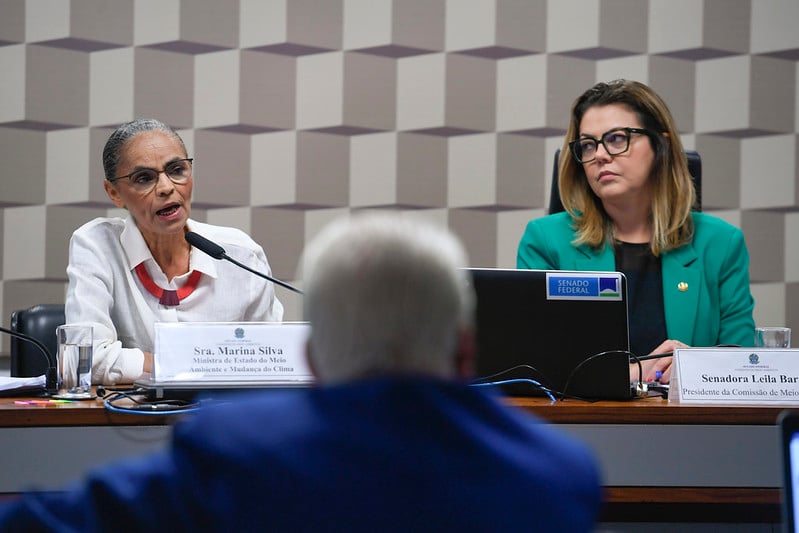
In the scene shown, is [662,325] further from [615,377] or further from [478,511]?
[478,511]

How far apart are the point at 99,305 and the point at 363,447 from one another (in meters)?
2.00

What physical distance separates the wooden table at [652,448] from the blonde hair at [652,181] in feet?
3.28

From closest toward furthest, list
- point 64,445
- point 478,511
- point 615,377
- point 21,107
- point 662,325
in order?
1. point 478,511
2. point 64,445
3. point 615,377
4. point 662,325
5. point 21,107

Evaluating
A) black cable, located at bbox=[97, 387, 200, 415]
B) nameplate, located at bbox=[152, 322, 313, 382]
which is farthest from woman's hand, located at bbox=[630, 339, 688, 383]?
black cable, located at bbox=[97, 387, 200, 415]

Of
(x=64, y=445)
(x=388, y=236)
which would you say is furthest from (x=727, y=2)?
(x=388, y=236)

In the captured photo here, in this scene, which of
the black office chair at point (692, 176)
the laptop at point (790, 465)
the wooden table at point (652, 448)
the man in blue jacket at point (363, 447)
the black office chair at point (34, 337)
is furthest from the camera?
the black office chair at point (692, 176)

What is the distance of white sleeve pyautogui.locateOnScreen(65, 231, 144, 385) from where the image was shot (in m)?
2.30

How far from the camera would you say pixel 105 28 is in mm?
3602

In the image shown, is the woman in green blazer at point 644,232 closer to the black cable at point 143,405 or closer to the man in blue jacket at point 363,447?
the black cable at point 143,405

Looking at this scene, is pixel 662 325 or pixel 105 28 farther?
pixel 105 28

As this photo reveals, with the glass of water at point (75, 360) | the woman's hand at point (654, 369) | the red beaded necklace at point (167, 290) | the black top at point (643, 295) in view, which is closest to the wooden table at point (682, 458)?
the woman's hand at point (654, 369)

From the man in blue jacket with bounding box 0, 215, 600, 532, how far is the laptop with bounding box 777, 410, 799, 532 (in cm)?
53

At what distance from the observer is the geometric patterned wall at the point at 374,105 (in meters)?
3.60

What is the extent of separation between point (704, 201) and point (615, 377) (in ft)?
6.54
